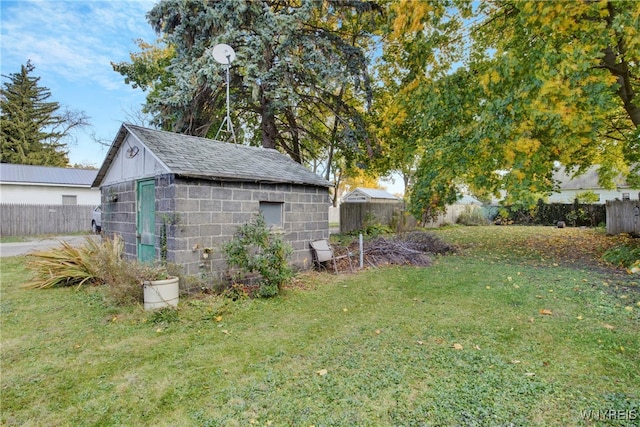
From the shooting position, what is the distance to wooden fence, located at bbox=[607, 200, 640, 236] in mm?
12750

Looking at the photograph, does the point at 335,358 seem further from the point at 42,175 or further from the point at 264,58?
the point at 42,175

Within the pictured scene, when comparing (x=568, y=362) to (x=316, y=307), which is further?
(x=316, y=307)

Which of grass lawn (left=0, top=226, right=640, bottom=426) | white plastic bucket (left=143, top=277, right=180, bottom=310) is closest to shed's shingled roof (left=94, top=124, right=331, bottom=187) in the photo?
white plastic bucket (left=143, top=277, right=180, bottom=310)

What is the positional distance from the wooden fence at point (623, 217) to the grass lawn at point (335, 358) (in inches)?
368

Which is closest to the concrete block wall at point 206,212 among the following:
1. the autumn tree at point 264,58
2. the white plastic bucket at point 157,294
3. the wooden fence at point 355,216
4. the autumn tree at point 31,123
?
the white plastic bucket at point 157,294

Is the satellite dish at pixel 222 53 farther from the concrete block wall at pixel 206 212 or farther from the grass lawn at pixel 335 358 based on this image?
the grass lawn at pixel 335 358

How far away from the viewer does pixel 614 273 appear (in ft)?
22.6

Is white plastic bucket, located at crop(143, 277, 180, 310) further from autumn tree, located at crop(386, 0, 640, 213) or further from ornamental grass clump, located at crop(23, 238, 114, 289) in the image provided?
autumn tree, located at crop(386, 0, 640, 213)

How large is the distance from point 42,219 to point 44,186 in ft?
9.56

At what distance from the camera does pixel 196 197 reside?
5.91 m

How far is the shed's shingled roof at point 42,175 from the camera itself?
56.4 ft

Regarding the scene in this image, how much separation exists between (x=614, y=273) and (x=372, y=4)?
10.0m

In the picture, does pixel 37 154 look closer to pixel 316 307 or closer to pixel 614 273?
pixel 316 307

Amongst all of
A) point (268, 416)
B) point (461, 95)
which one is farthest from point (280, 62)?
point (268, 416)
